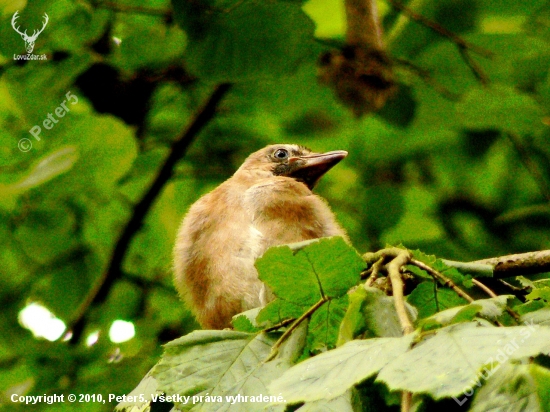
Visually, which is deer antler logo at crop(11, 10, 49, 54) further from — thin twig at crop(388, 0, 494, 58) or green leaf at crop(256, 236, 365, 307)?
green leaf at crop(256, 236, 365, 307)

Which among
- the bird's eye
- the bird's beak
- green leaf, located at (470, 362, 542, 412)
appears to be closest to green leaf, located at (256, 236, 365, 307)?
green leaf, located at (470, 362, 542, 412)

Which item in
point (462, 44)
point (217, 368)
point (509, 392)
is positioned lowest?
point (462, 44)

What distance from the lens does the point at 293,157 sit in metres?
4.47

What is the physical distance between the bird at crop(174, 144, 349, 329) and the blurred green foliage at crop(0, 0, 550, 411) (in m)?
0.70

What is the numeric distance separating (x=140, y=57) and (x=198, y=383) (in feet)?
11.4

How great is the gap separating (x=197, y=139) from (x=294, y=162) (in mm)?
1710

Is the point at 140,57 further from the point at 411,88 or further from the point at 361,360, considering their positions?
the point at 361,360

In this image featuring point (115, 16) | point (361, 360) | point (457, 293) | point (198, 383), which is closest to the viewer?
point (361, 360)

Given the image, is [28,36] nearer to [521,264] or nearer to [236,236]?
[236,236]

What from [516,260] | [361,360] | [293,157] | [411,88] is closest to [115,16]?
[293,157]

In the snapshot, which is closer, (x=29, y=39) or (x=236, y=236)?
(x=236, y=236)

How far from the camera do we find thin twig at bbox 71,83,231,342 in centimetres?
509

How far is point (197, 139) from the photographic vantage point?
5945mm

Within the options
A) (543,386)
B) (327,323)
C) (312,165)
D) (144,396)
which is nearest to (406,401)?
(543,386)
